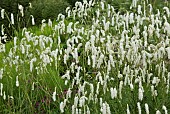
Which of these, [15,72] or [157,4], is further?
[157,4]

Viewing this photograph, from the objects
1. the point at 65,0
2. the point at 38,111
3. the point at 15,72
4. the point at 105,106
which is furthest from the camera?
the point at 65,0

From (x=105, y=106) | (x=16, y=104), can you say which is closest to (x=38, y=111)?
(x=16, y=104)

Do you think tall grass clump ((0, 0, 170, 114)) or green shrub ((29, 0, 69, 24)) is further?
green shrub ((29, 0, 69, 24))

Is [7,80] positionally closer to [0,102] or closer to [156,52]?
[0,102]

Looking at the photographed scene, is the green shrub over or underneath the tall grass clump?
over

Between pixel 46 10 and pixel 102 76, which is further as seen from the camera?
pixel 46 10

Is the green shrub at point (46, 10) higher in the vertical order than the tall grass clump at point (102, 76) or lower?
higher

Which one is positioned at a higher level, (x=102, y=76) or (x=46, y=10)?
(x=46, y=10)

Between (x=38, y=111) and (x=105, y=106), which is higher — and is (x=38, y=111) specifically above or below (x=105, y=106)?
below

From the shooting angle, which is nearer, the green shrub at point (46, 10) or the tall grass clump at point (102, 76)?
the tall grass clump at point (102, 76)

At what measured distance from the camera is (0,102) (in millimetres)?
4367

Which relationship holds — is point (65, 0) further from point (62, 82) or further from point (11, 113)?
point (11, 113)

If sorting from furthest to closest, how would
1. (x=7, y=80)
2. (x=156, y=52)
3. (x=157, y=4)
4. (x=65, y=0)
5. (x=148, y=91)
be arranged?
(x=65, y=0), (x=157, y=4), (x=7, y=80), (x=148, y=91), (x=156, y=52)

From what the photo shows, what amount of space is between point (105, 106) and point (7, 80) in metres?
1.80
